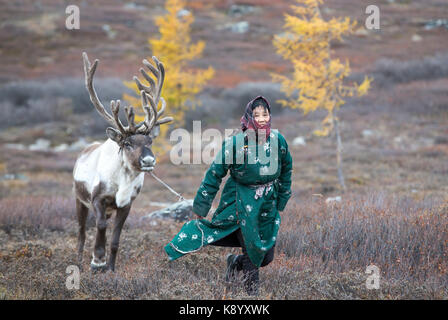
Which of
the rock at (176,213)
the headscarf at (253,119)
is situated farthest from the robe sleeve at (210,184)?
the rock at (176,213)

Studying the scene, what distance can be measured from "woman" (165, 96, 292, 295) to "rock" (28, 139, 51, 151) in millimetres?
17633

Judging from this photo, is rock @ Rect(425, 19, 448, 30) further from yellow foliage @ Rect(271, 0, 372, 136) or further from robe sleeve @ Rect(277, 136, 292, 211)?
robe sleeve @ Rect(277, 136, 292, 211)

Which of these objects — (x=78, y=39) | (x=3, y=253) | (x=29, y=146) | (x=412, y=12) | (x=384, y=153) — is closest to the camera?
(x=3, y=253)

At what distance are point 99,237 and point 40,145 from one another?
57.0 feet

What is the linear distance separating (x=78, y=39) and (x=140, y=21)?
748 centimetres

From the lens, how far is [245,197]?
3607 millimetres

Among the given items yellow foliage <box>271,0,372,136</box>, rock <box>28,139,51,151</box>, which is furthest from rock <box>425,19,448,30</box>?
rock <box>28,139,51,151</box>

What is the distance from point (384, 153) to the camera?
15742 mm

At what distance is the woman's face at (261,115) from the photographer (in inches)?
143

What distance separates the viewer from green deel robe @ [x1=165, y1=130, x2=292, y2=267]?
356cm

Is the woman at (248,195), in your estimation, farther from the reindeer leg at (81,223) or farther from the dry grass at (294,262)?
the reindeer leg at (81,223)

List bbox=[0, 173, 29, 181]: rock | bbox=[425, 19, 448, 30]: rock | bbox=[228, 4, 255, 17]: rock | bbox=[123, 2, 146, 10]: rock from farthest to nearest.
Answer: bbox=[123, 2, 146, 10]: rock
bbox=[228, 4, 255, 17]: rock
bbox=[425, 19, 448, 30]: rock
bbox=[0, 173, 29, 181]: rock
